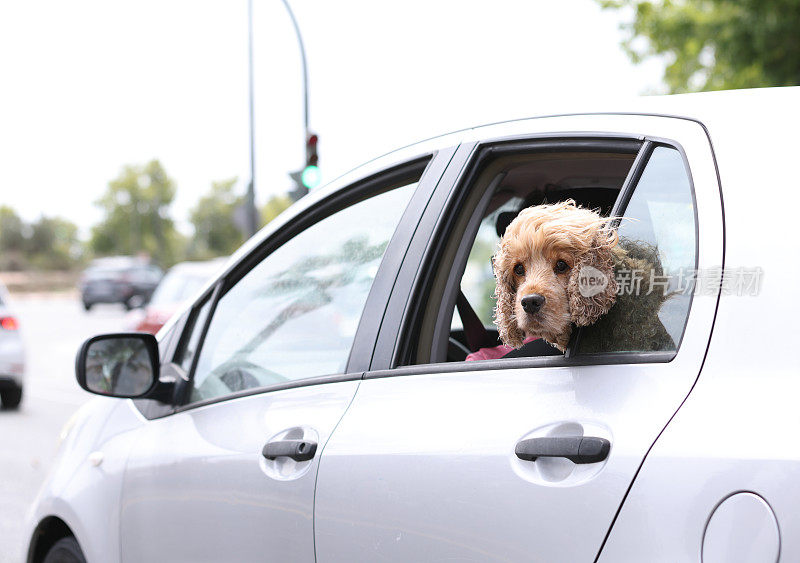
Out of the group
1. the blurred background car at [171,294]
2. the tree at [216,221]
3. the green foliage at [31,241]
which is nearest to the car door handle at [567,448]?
the blurred background car at [171,294]

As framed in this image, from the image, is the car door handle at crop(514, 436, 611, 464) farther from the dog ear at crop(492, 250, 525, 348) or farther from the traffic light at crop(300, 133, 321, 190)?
the traffic light at crop(300, 133, 321, 190)

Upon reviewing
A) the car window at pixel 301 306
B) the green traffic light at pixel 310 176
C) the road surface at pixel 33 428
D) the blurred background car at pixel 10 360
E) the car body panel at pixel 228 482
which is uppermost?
the green traffic light at pixel 310 176

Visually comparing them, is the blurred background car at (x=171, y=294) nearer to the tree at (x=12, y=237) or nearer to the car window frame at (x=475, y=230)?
the car window frame at (x=475, y=230)

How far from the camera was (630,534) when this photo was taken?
Answer: 4.71ft

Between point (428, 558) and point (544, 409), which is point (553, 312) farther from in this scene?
point (428, 558)

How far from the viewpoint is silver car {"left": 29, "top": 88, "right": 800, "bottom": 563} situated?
1.42 m

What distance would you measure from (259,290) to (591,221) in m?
1.30

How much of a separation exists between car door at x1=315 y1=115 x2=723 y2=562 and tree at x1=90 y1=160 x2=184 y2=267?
99272 mm

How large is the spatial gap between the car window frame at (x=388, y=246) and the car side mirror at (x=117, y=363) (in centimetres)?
14

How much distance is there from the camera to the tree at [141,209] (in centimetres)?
9956

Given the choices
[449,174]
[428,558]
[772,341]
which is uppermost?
[449,174]

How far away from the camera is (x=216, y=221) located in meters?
108

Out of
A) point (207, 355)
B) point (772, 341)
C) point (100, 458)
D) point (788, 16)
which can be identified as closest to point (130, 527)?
point (100, 458)

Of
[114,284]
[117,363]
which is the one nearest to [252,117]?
[117,363]
